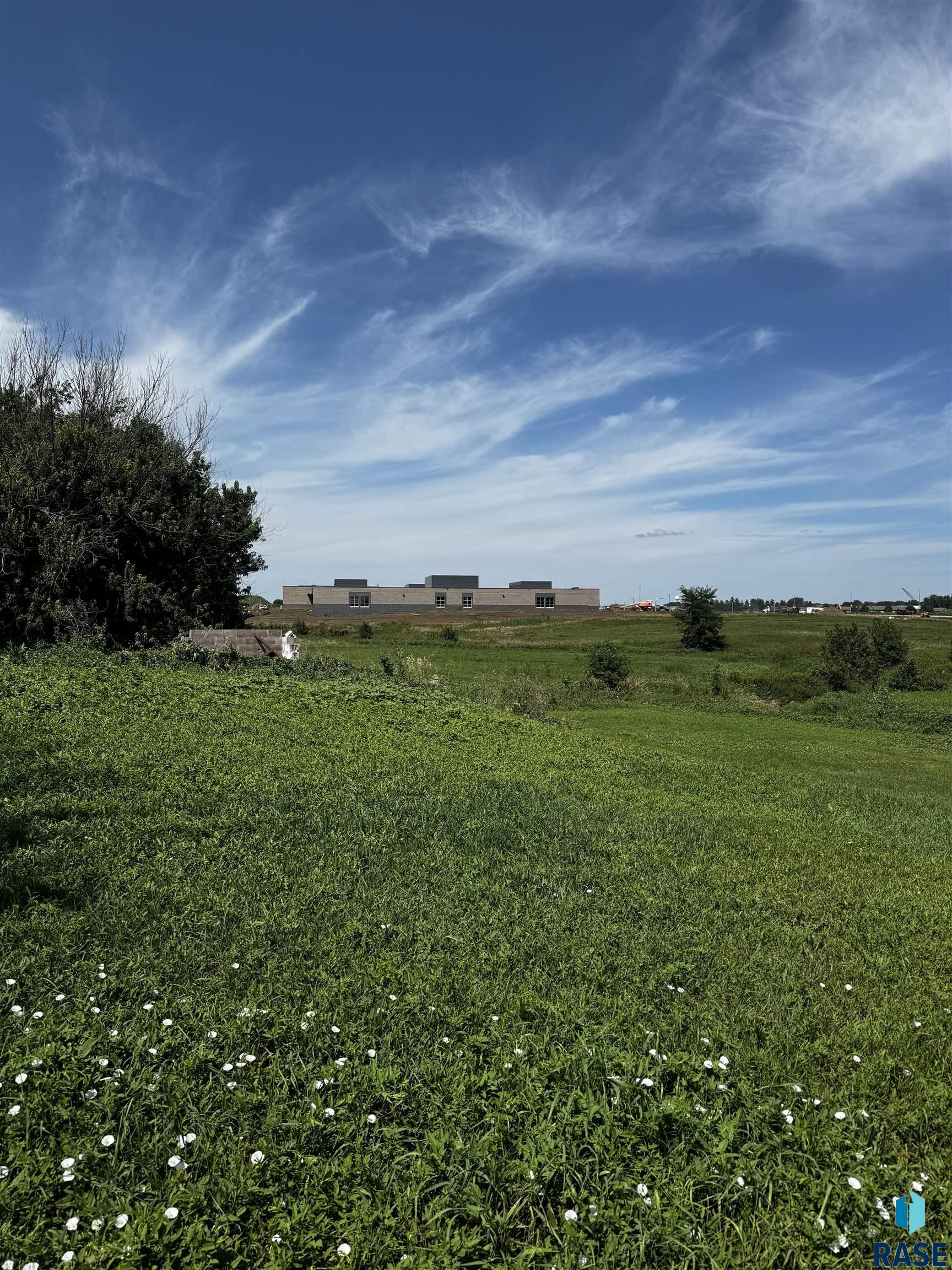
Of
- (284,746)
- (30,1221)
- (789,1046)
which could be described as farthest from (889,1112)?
(284,746)

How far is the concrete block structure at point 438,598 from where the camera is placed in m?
104

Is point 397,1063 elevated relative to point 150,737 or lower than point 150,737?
lower

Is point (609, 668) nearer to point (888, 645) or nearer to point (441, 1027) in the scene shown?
point (888, 645)

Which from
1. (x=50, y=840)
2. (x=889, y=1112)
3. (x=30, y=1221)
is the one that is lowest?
(x=889, y=1112)

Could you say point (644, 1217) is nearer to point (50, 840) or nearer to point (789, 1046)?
point (789, 1046)

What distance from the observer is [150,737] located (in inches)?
350

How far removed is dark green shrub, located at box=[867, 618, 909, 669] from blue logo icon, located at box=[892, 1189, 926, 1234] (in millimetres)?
32232

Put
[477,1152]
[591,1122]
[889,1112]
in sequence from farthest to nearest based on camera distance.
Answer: [889,1112] → [591,1122] → [477,1152]

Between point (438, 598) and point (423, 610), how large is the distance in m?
6.81

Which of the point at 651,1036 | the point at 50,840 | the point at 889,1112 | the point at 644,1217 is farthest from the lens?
the point at 50,840

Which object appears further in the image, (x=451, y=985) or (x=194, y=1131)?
(x=451, y=985)

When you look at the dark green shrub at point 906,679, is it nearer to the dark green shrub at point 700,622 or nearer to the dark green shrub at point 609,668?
the dark green shrub at point 609,668

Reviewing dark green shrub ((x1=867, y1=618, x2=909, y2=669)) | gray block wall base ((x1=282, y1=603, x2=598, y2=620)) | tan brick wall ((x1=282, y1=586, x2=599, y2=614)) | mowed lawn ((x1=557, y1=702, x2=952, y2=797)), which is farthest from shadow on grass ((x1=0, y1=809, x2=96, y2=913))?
tan brick wall ((x1=282, y1=586, x2=599, y2=614))

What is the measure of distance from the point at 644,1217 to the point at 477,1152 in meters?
0.67
